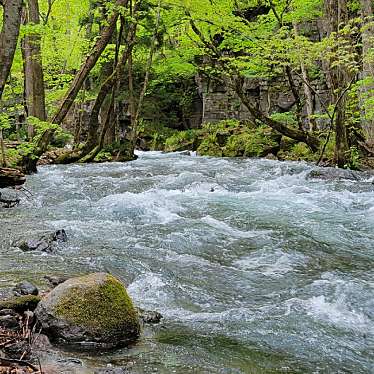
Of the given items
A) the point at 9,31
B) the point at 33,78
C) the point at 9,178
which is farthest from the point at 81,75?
the point at 9,31

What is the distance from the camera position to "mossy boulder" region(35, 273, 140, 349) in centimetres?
369

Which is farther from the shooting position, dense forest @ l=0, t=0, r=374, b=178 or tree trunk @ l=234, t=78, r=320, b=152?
tree trunk @ l=234, t=78, r=320, b=152

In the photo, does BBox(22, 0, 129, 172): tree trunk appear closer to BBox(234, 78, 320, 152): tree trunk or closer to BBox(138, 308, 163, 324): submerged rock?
BBox(234, 78, 320, 152): tree trunk

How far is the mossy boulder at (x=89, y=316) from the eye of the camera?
3.69 metres

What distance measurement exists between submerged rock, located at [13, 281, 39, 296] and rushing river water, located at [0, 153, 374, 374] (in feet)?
0.91

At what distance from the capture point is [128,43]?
15.8 meters

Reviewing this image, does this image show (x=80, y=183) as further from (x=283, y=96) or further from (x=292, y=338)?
(x=283, y=96)

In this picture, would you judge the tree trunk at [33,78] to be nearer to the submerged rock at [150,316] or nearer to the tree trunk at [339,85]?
the tree trunk at [339,85]

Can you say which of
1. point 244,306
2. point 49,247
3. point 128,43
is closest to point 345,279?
point 244,306

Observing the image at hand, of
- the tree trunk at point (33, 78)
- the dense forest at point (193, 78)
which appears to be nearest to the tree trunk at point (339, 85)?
the dense forest at point (193, 78)

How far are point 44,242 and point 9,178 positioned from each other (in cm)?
448

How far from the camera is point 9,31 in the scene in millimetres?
3539

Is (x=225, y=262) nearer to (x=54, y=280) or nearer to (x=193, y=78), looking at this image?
(x=54, y=280)

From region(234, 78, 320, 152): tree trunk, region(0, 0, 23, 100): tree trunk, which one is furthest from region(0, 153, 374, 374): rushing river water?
region(234, 78, 320, 152): tree trunk
